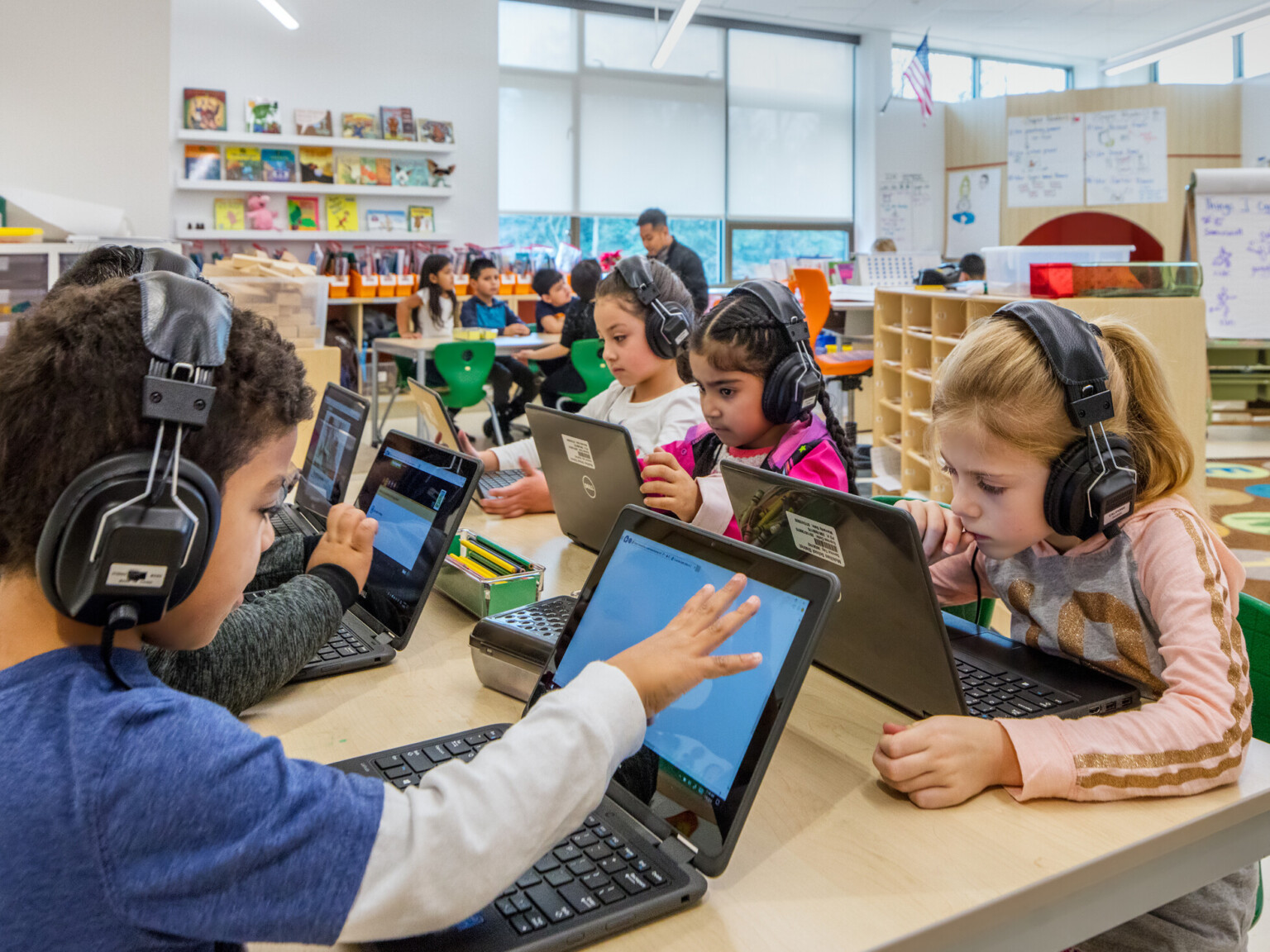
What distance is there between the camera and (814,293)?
4914 millimetres

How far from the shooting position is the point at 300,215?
6.98 metres

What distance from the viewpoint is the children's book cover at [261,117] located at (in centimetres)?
679

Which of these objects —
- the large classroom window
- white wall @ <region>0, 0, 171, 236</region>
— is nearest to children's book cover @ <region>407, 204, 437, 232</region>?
the large classroom window

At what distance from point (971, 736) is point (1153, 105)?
9.21 m

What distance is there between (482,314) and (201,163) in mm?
2218

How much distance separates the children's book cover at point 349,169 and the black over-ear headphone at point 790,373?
6123 millimetres

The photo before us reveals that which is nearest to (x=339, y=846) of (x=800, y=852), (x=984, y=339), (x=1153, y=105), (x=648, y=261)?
(x=800, y=852)

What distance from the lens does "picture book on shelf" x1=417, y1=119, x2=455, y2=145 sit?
A: 286 inches

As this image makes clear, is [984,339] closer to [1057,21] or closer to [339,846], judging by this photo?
[339,846]

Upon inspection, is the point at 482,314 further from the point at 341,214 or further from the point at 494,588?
the point at 494,588

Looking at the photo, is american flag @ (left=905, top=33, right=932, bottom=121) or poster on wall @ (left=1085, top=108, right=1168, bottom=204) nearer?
american flag @ (left=905, top=33, right=932, bottom=121)

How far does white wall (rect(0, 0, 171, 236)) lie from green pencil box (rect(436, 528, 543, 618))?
4.10 m

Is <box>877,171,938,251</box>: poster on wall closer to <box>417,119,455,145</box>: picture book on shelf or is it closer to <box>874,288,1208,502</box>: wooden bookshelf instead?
<box>417,119,455,145</box>: picture book on shelf

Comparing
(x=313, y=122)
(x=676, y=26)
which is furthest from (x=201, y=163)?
(x=676, y=26)
